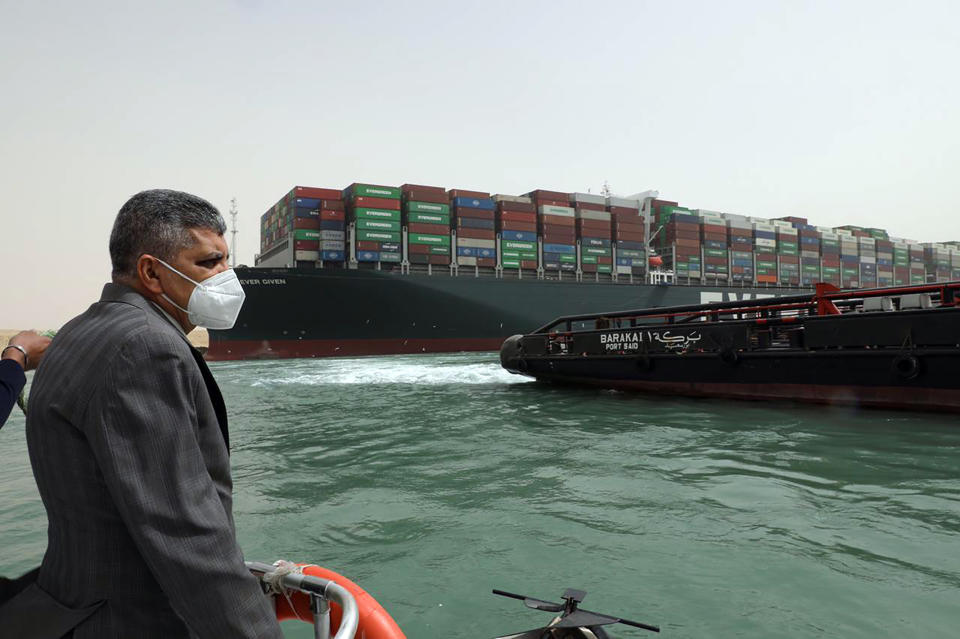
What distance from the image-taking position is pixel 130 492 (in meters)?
1.06

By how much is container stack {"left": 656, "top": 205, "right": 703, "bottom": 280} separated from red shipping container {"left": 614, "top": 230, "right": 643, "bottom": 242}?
2263 mm

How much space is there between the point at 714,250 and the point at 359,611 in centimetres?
4159

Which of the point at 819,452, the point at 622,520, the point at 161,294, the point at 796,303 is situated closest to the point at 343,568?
the point at 622,520

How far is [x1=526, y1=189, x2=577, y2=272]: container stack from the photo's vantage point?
34312 millimetres

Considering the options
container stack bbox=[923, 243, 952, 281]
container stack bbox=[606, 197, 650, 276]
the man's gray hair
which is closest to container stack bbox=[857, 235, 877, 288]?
container stack bbox=[923, 243, 952, 281]

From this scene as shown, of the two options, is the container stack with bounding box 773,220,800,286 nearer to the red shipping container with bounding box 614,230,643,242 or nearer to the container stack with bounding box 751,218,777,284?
the container stack with bounding box 751,218,777,284

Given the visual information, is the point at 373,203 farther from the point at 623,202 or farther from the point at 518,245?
the point at 623,202

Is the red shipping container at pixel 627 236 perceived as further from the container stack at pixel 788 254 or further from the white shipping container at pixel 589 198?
the container stack at pixel 788 254

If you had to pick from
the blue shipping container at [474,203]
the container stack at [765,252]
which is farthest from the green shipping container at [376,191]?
the container stack at [765,252]

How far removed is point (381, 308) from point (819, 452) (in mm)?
23064

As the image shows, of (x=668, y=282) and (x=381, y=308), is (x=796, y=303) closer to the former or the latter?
(x=381, y=308)

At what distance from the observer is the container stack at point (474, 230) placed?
3244cm

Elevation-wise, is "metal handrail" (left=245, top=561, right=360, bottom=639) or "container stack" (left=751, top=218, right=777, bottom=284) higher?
"container stack" (left=751, top=218, right=777, bottom=284)

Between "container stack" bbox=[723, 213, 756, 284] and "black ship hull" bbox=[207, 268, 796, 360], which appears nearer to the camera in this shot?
"black ship hull" bbox=[207, 268, 796, 360]
